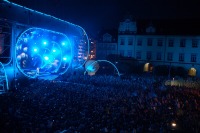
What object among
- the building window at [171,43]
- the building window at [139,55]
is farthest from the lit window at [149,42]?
the building window at [171,43]

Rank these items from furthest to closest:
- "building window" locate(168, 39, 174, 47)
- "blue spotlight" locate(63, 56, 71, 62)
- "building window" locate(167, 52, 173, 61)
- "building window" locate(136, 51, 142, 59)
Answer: "building window" locate(136, 51, 142, 59) < "building window" locate(167, 52, 173, 61) < "building window" locate(168, 39, 174, 47) < "blue spotlight" locate(63, 56, 71, 62)

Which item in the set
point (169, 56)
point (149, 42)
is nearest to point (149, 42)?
point (149, 42)

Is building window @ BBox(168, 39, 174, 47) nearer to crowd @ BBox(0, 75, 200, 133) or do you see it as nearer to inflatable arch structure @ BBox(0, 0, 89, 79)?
inflatable arch structure @ BBox(0, 0, 89, 79)

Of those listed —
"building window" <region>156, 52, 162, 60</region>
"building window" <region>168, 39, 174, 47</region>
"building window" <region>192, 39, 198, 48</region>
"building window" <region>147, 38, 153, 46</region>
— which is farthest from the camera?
"building window" <region>147, 38, 153, 46</region>

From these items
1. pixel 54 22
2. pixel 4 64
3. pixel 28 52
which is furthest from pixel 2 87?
pixel 54 22

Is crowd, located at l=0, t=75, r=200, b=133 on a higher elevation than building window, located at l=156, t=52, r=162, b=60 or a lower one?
lower

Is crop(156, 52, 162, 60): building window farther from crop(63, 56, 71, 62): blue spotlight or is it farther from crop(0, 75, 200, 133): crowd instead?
crop(0, 75, 200, 133): crowd

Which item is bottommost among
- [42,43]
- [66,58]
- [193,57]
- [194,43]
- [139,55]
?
[66,58]

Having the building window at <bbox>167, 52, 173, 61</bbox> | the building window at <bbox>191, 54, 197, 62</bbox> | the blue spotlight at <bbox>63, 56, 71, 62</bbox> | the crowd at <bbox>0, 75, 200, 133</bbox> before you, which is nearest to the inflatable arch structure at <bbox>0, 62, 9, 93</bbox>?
the crowd at <bbox>0, 75, 200, 133</bbox>

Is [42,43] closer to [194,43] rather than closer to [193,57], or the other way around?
[194,43]

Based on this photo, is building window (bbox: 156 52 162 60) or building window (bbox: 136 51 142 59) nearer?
building window (bbox: 156 52 162 60)

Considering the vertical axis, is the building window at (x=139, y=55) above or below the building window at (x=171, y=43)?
below

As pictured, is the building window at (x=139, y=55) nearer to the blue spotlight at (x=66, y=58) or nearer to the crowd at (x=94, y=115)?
the blue spotlight at (x=66, y=58)

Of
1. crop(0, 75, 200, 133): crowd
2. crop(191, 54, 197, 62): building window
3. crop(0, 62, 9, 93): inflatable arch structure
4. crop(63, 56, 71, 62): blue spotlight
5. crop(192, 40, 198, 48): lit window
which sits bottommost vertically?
crop(0, 75, 200, 133): crowd
